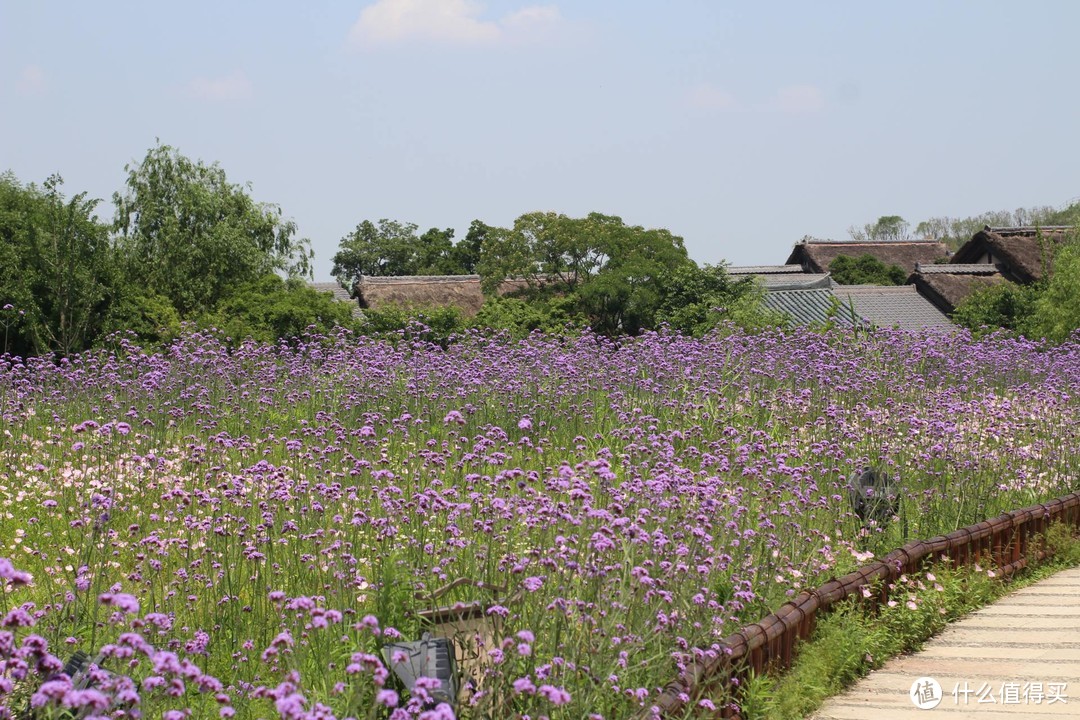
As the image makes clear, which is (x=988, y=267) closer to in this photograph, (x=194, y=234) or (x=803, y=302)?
(x=803, y=302)

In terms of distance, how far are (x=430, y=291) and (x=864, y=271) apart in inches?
1061

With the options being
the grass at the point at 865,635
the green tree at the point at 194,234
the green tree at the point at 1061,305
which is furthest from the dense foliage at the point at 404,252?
the grass at the point at 865,635

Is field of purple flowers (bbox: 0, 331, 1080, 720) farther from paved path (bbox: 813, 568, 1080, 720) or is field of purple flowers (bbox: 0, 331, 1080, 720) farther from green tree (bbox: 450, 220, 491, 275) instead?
green tree (bbox: 450, 220, 491, 275)

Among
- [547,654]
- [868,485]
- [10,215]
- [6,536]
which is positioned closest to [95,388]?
[6,536]

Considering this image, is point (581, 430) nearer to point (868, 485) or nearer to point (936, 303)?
point (868, 485)

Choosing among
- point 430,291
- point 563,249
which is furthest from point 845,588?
point 430,291

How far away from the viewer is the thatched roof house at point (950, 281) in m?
44.8

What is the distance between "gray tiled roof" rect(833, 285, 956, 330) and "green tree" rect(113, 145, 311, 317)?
19.0m

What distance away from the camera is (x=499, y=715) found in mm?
4195

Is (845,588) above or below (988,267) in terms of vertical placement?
below

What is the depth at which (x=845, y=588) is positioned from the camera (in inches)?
255

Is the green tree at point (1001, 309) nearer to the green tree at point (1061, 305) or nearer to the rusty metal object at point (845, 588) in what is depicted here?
the green tree at point (1061, 305)

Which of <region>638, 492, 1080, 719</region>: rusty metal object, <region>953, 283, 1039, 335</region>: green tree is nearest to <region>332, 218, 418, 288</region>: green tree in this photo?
<region>953, 283, 1039, 335</region>: green tree

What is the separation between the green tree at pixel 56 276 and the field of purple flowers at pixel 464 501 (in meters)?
6.92
